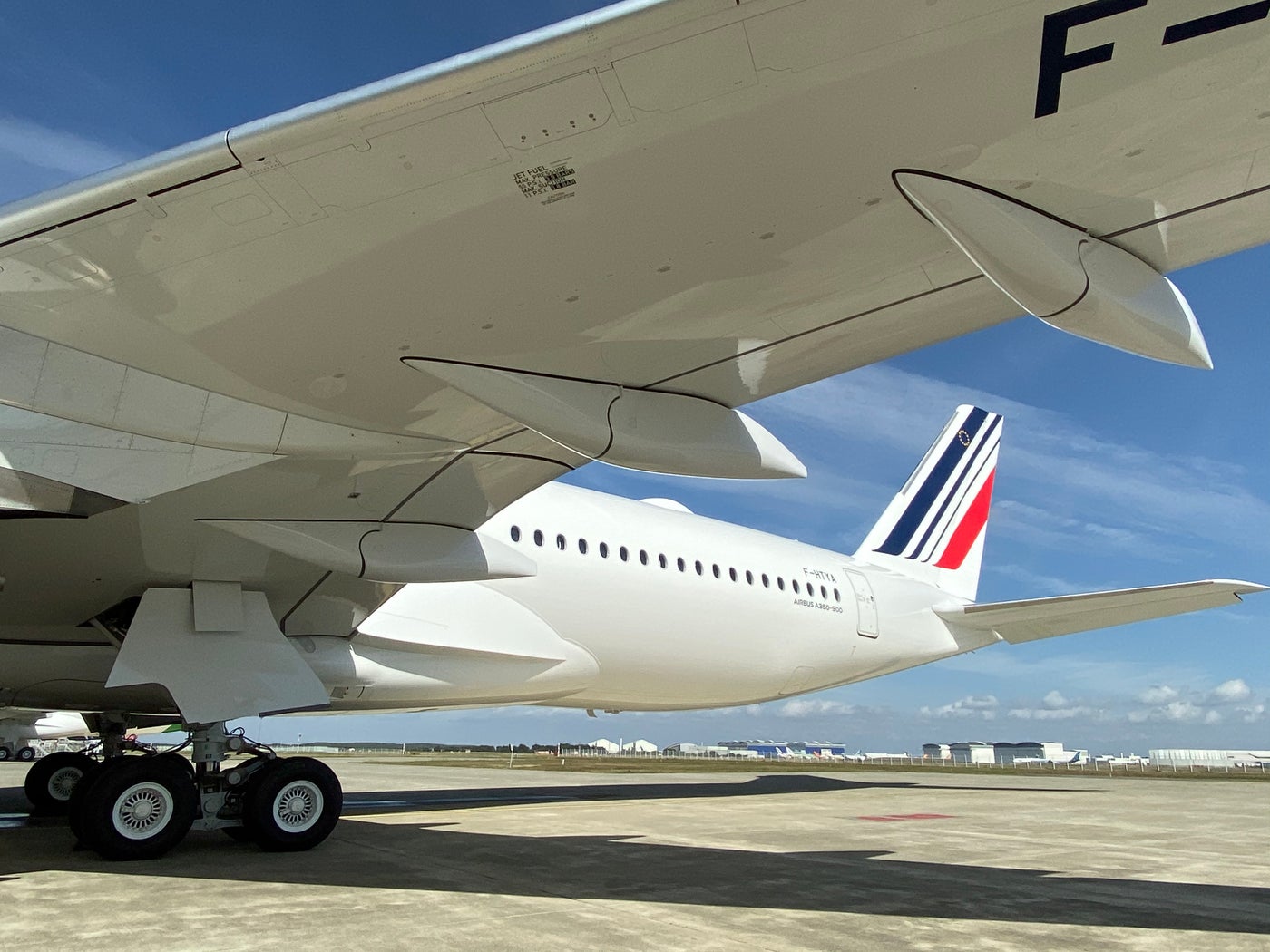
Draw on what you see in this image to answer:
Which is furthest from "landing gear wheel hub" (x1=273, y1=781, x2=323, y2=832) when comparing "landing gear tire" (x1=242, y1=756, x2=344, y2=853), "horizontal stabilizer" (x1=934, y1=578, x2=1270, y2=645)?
"horizontal stabilizer" (x1=934, y1=578, x2=1270, y2=645)

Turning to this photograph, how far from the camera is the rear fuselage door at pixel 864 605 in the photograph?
1527cm

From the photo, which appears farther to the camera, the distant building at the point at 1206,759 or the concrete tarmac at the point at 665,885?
the distant building at the point at 1206,759

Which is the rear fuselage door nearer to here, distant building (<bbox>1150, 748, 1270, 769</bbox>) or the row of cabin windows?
the row of cabin windows

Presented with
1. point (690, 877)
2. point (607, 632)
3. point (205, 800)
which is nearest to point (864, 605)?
point (607, 632)

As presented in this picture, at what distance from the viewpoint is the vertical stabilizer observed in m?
17.5

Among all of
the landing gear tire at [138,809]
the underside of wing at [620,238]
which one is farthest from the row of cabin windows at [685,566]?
the underside of wing at [620,238]

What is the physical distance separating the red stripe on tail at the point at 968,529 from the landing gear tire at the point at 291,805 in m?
13.0

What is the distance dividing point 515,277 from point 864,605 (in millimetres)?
12303

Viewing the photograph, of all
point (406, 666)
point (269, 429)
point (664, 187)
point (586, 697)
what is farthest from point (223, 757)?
point (664, 187)

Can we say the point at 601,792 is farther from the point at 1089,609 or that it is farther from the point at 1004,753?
the point at 1004,753

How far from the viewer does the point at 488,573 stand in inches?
299

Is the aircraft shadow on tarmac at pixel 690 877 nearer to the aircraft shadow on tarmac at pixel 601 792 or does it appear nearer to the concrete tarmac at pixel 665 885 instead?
the concrete tarmac at pixel 665 885

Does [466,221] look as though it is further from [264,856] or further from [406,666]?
[406,666]

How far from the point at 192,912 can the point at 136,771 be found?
93.2 inches
